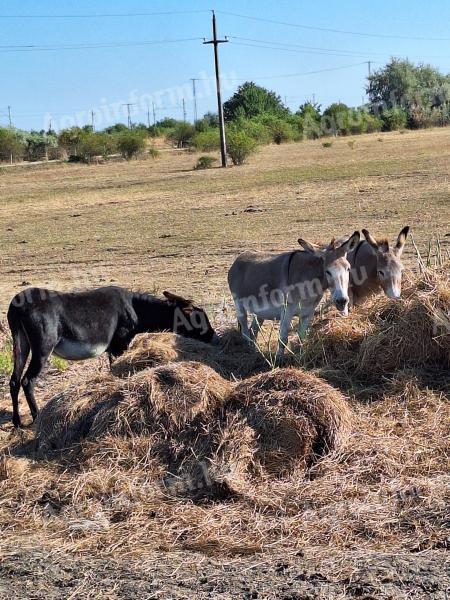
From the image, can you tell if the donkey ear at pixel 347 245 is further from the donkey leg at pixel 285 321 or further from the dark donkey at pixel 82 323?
the dark donkey at pixel 82 323

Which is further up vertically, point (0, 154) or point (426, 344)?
point (0, 154)

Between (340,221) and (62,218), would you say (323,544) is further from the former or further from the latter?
(62,218)

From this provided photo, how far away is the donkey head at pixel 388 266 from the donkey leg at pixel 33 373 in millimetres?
3834

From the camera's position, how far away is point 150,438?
6246 millimetres

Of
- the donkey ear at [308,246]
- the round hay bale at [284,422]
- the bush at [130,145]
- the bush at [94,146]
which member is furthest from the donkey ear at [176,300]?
the bush at [94,146]

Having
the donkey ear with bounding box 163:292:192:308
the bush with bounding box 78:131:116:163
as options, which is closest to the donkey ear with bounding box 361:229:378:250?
the donkey ear with bounding box 163:292:192:308

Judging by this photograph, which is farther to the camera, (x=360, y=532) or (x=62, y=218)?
(x=62, y=218)

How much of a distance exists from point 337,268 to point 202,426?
2.86 meters

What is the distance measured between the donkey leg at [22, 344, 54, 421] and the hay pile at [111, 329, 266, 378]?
0.72 metres

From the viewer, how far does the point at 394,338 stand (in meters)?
7.70

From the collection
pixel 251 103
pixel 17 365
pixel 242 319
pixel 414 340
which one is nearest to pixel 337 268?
pixel 414 340

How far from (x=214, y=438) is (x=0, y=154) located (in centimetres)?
6700

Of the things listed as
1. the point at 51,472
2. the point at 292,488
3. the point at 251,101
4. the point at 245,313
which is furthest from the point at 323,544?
the point at 251,101

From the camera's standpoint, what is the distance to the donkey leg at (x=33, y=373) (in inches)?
301
